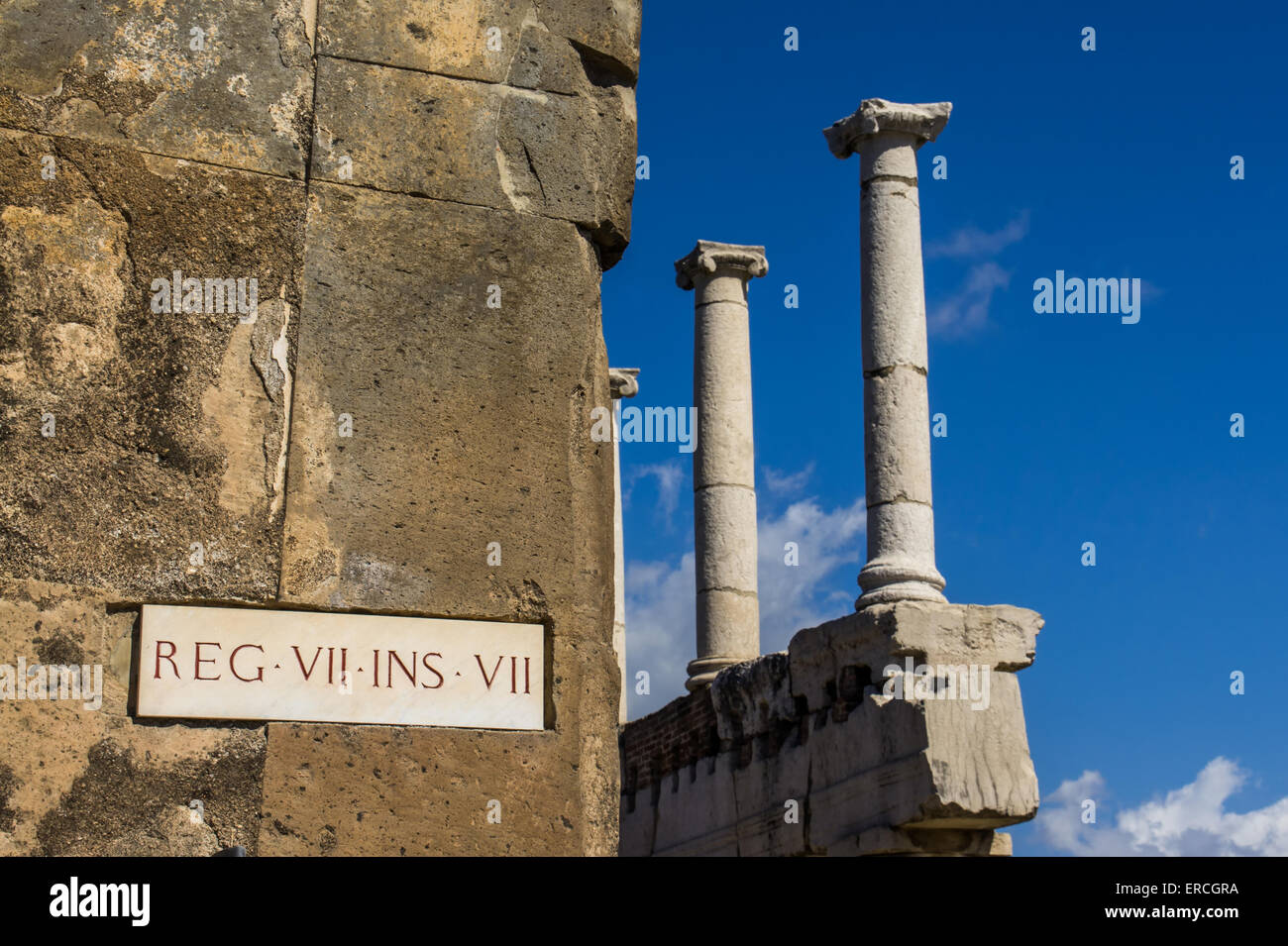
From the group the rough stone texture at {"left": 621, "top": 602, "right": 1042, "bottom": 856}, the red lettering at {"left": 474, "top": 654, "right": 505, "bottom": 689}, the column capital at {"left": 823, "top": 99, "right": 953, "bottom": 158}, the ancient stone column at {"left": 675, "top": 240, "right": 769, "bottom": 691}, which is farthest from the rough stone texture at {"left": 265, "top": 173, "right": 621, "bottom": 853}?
the ancient stone column at {"left": 675, "top": 240, "right": 769, "bottom": 691}

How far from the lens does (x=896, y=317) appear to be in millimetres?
14000

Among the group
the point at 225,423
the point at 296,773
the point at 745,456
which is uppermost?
the point at 745,456

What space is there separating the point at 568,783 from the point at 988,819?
6884 mm

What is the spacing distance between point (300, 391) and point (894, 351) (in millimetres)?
10260

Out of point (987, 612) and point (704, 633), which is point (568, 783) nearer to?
point (987, 612)

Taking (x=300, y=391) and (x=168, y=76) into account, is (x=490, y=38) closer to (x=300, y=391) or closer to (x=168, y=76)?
(x=168, y=76)

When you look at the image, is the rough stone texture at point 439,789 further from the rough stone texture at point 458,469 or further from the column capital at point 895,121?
the column capital at point 895,121

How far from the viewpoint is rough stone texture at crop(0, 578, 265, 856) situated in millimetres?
3674

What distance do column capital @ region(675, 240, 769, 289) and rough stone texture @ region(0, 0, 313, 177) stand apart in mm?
12960

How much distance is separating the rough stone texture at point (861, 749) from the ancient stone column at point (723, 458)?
2121mm

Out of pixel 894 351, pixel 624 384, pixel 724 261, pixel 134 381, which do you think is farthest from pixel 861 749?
pixel 624 384

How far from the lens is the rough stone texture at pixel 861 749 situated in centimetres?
1043
